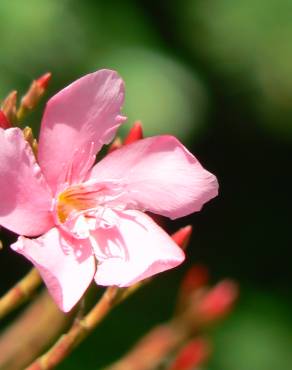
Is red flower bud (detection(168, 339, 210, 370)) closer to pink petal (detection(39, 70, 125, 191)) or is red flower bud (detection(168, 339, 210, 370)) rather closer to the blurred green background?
pink petal (detection(39, 70, 125, 191))

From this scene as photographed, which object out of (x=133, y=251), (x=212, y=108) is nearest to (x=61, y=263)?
(x=133, y=251)

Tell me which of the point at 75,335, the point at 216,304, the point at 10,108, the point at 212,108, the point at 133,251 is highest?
the point at 10,108

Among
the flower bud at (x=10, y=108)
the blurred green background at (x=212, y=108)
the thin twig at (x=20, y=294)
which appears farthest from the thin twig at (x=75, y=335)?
the blurred green background at (x=212, y=108)

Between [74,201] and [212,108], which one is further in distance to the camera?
[212,108]

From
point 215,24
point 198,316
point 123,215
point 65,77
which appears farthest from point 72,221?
point 215,24

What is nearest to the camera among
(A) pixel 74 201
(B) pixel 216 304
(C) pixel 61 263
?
(C) pixel 61 263

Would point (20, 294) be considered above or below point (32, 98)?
below

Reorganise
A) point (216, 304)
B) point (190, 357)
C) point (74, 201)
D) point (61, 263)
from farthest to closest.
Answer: point (216, 304), point (190, 357), point (74, 201), point (61, 263)

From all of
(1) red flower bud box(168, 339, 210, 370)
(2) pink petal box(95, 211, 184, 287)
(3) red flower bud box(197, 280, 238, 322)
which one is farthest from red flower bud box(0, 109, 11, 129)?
(3) red flower bud box(197, 280, 238, 322)

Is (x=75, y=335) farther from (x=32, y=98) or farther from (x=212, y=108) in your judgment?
(x=212, y=108)
